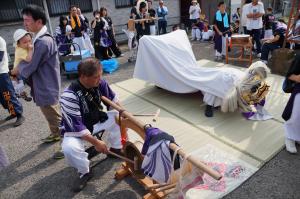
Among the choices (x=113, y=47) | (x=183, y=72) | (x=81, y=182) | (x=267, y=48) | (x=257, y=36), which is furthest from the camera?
(x=113, y=47)

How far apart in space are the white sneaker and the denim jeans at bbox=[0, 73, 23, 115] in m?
4.20

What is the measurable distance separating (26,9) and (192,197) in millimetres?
2736

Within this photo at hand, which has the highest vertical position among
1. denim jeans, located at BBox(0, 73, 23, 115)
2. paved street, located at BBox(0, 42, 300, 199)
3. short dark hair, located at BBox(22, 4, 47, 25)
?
short dark hair, located at BBox(22, 4, 47, 25)

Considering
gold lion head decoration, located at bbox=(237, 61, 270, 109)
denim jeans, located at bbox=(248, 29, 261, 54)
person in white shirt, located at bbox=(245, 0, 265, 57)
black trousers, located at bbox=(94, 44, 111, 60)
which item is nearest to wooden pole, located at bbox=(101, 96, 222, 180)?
gold lion head decoration, located at bbox=(237, 61, 270, 109)

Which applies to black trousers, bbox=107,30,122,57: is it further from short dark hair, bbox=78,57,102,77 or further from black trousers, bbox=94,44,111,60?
short dark hair, bbox=78,57,102,77

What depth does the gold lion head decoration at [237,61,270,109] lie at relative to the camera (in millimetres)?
3762

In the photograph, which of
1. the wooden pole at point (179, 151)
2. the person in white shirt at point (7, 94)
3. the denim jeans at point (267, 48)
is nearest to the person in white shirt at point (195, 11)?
the denim jeans at point (267, 48)

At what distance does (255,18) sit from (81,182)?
6.41m

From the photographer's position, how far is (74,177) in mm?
3039

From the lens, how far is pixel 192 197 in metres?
2.59

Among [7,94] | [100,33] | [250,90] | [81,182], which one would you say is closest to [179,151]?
[81,182]

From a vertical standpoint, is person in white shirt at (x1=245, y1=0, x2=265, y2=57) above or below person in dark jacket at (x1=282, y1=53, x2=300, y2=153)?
above

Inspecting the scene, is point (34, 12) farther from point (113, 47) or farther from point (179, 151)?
point (113, 47)

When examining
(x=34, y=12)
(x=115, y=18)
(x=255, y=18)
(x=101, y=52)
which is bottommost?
(x=101, y=52)
